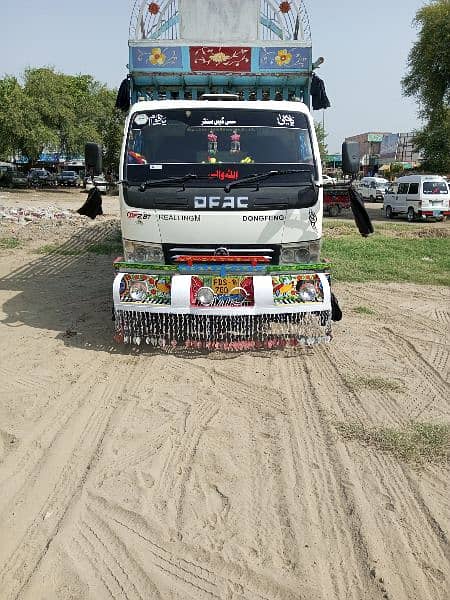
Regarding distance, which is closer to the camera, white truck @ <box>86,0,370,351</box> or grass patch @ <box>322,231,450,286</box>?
white truck @ <box>86,0,370,351</box>

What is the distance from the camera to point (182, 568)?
2.79 metres

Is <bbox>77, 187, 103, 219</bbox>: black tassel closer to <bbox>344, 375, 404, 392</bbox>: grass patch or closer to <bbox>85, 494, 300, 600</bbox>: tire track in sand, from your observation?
<bbox>344, 375, 404, 392</bbox>: grass patch

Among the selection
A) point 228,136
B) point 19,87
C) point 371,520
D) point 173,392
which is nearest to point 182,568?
point 371,520

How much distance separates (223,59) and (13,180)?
38.5 meters

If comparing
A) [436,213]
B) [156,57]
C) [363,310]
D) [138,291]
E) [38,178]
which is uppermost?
[156,57]

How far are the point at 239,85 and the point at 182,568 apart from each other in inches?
220

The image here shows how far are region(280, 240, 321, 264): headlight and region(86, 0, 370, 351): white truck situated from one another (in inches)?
0.4

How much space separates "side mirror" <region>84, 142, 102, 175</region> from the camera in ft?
20.4

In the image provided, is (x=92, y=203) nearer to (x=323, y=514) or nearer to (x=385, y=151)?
(x=323, y=514)

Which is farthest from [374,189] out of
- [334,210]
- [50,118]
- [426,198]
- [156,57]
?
[156,57]

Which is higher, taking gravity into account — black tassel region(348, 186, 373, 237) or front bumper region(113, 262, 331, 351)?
black tassel region(348, 186, 373, 237)

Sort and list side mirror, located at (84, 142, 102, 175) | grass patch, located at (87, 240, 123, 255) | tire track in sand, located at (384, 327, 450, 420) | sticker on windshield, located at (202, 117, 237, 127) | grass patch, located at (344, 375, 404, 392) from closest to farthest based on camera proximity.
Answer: tire track in sand, located at (384, 327, 450, 420), grass patch, located at (344, 375, 404, 392), sticker on windshield, located at (202, 117, 237, 127), side mirror, located at (84, 142, 102, 175), grass patch, located at (87, 240, 123, 255)

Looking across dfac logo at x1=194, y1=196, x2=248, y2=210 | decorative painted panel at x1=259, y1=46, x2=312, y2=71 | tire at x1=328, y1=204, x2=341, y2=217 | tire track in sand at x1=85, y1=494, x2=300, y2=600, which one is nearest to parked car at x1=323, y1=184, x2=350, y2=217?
tire at x1=328, y1=204, x2=341, y2=217

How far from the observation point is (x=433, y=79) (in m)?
29.1
